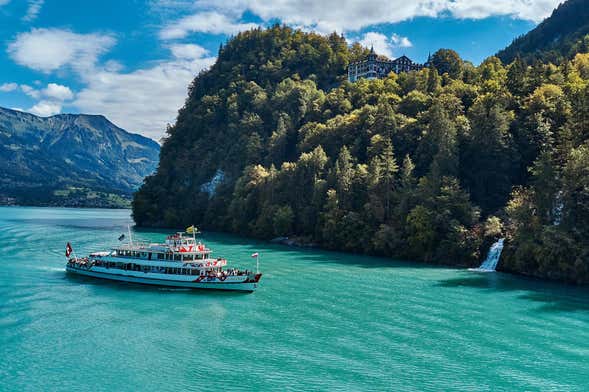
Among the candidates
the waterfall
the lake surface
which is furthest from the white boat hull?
the waterfall

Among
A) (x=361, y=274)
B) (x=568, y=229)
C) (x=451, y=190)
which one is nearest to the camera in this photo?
(x=568, y=229)

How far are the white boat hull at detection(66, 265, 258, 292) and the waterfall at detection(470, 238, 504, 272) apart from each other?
40.2 m

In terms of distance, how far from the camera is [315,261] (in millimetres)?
89750

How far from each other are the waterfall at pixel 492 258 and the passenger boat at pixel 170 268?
38870 millimetres

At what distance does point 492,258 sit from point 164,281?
52.1m

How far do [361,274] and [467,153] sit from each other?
4088 centimetres

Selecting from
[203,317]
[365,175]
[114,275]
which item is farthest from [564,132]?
[114,275]

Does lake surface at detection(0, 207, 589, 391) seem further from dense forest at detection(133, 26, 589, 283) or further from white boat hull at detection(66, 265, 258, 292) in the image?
dense forest at detection(133, 26, 589, 283)

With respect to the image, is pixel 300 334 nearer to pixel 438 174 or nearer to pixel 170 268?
pixel 170 268

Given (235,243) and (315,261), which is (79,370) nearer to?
(315,261)

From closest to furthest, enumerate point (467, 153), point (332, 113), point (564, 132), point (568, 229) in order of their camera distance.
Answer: point (568, 229) → point (564, 132) → point (467, 153) → point (332, 113)

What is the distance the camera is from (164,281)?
6662cm

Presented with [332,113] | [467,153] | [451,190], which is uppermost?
[332,113]

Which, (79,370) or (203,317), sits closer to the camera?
(79,370)
